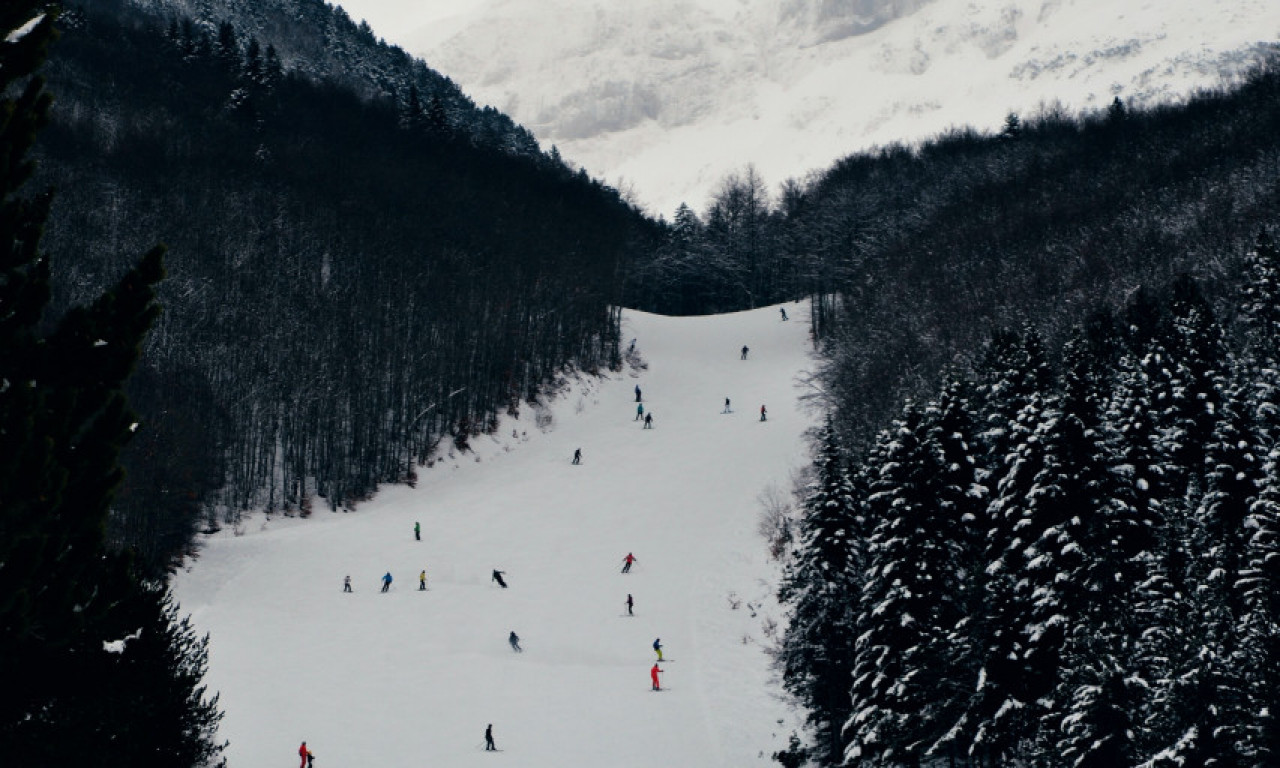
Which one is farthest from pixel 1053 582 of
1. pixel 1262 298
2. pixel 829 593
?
pixel 1262 298

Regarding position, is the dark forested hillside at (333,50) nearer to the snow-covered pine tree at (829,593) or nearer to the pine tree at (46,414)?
the snow-covered pine tree at (829,593)

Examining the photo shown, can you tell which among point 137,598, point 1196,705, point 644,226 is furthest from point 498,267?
point 137,598

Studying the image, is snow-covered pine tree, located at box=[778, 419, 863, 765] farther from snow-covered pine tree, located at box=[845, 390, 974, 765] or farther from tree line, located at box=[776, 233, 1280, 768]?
snow-covered pine tree, located at box=[845, 390, 974, 765]

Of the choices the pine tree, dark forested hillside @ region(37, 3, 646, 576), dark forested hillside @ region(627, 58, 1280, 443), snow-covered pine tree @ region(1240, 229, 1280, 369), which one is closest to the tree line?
snow-covered pine tree @ region(1240, 229, 1280, 369)

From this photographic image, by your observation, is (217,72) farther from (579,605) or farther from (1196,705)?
(1196,705)

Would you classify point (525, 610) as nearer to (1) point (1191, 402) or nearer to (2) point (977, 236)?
(1) point (1191, 402)

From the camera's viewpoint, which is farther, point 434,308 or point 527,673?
point 434,308

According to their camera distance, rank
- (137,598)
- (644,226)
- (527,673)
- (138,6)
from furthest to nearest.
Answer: (138,6) → (644,226) → (527,673) → (137,598)
